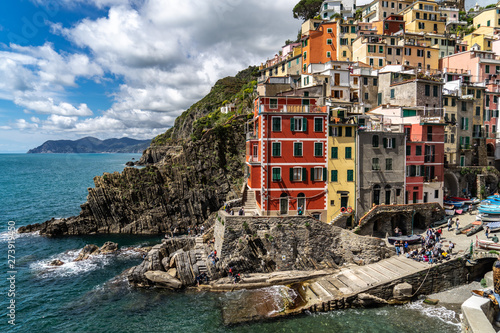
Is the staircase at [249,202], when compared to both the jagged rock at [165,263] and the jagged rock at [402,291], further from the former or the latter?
the jagged rock at [402,291]

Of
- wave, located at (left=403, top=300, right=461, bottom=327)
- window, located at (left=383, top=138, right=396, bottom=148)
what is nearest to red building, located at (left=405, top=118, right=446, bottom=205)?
window, located at (left=383, top=138, right=396, bottom=148)

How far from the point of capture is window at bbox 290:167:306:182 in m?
33.5

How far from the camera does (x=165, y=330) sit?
24109 millimetres

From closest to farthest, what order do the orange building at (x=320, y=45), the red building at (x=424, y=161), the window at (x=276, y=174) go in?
the window at (x=276, y=174), the red building at (x=424, y=161), the orange building at (x=320, y=45)

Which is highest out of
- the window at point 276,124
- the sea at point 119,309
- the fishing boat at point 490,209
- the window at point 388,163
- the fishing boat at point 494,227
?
the window at point 276,124

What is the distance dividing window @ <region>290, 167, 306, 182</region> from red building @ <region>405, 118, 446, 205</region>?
516 inches

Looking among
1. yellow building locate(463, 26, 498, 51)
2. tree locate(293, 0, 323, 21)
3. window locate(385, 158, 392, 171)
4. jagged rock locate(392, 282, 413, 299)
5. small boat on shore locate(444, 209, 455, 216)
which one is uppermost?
tree locate(293, 0, 323, 21)

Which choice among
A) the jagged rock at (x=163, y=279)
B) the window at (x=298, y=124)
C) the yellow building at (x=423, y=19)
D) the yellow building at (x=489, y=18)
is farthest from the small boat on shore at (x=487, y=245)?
the yellow building at (x=489, y=18)

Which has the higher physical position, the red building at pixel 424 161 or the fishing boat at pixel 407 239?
the red building at pixel 424 161

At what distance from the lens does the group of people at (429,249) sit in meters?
28.9

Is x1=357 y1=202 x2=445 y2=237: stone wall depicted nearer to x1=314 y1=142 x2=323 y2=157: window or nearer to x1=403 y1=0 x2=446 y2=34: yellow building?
x1=314 y1=142 x2=323 y2=157: window

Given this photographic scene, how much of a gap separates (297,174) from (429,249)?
605 inches

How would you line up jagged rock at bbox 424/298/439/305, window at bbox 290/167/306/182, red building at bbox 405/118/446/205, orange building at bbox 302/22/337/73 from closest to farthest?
jagged rock at bbox 424/298/439/305 < window at bbox 290/167/306/182 < red building at bbox 405/118/446/205 < orange building at bbox 302/22/337/73

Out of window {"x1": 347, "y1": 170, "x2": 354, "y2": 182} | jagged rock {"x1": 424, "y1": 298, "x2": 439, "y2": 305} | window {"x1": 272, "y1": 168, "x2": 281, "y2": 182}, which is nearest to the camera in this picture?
jagged rock {"x1": 424, "y1": 298, "x2": 439, "y2": 305}
